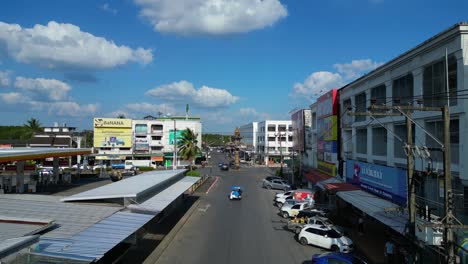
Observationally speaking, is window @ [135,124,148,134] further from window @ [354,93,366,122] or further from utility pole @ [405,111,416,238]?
utility pole @ [405,111,416,238]

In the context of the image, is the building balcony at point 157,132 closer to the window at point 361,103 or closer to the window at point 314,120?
the window at point 314,120

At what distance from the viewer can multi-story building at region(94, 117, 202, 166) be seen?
280 feet

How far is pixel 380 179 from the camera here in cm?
2422

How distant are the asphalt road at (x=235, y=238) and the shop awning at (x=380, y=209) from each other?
156 inches

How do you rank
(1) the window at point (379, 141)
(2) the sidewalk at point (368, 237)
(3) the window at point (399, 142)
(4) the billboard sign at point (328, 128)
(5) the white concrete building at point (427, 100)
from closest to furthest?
(5) the white concrete building at point (427, 100), (2) the sidewalk at point (368, 237), (3) the window at point (399, 142), (1) the window at point (379, 141), (4) the billboard sign at point (328, 128)

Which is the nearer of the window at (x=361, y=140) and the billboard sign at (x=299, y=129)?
the window at (x=361, y=140)

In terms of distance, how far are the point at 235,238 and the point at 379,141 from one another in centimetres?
1222

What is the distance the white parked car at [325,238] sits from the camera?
22531mm

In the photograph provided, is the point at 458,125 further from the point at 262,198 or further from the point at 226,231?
the point at 262,198

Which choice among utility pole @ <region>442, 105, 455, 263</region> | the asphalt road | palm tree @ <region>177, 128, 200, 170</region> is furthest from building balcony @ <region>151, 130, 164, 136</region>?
utility pole @ <region>442, 105, 455, 263</region>

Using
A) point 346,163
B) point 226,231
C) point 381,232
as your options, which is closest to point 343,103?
point 346,163

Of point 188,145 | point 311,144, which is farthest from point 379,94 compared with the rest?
point 188,145

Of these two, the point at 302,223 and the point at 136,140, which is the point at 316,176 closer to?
the point at 302,223

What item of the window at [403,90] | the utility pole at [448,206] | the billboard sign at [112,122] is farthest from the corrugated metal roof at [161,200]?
the billboard sign at [112,122]
